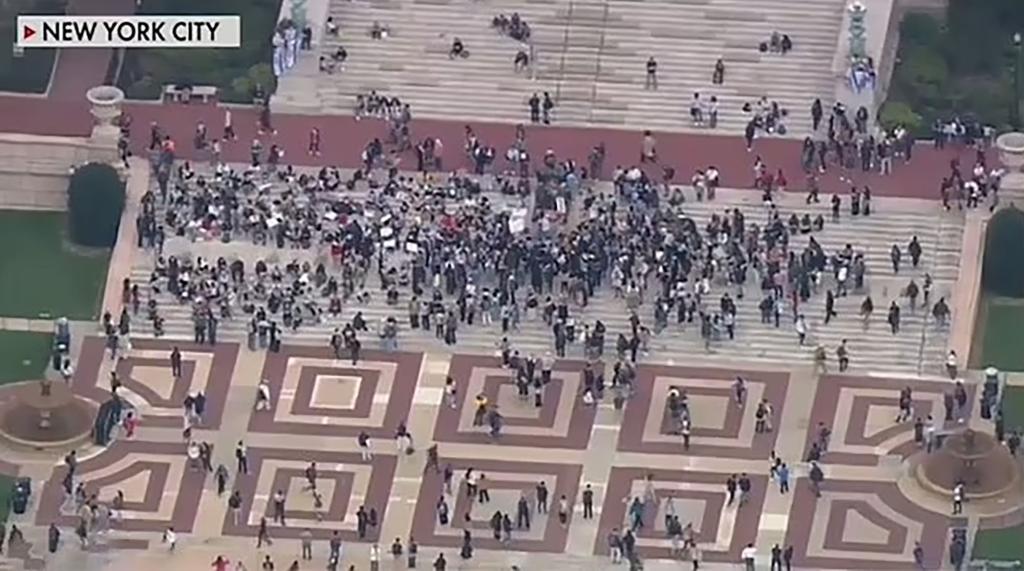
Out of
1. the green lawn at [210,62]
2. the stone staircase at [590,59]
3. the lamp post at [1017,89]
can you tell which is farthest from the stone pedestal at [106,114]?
the lamp post at [1017,89]

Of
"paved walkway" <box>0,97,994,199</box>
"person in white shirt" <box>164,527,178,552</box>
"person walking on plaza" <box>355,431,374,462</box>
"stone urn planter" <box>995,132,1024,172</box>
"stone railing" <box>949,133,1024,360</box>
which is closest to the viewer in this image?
"person in white shirt" <box>164,527,178,552</box>

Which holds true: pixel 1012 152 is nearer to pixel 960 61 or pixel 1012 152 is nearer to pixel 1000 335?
pixel 1000 335

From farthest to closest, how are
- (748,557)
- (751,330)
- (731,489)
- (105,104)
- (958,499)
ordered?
(105,104) → (751,330) → (731,489) → (958,499) → (748,557)

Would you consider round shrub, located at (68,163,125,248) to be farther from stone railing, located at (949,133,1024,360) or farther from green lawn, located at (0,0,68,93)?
stone railing, located at (949,133,1024,360)

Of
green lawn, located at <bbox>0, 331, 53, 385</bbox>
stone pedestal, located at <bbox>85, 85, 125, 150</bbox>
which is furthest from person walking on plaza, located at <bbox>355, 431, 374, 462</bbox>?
stone pedestal, located at <bbox>85, 85, 125, 150</bbox>

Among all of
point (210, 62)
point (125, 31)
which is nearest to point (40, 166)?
point (210, 62)

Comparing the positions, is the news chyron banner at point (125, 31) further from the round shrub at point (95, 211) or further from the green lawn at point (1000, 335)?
the green lawn at point (1000, 335)
